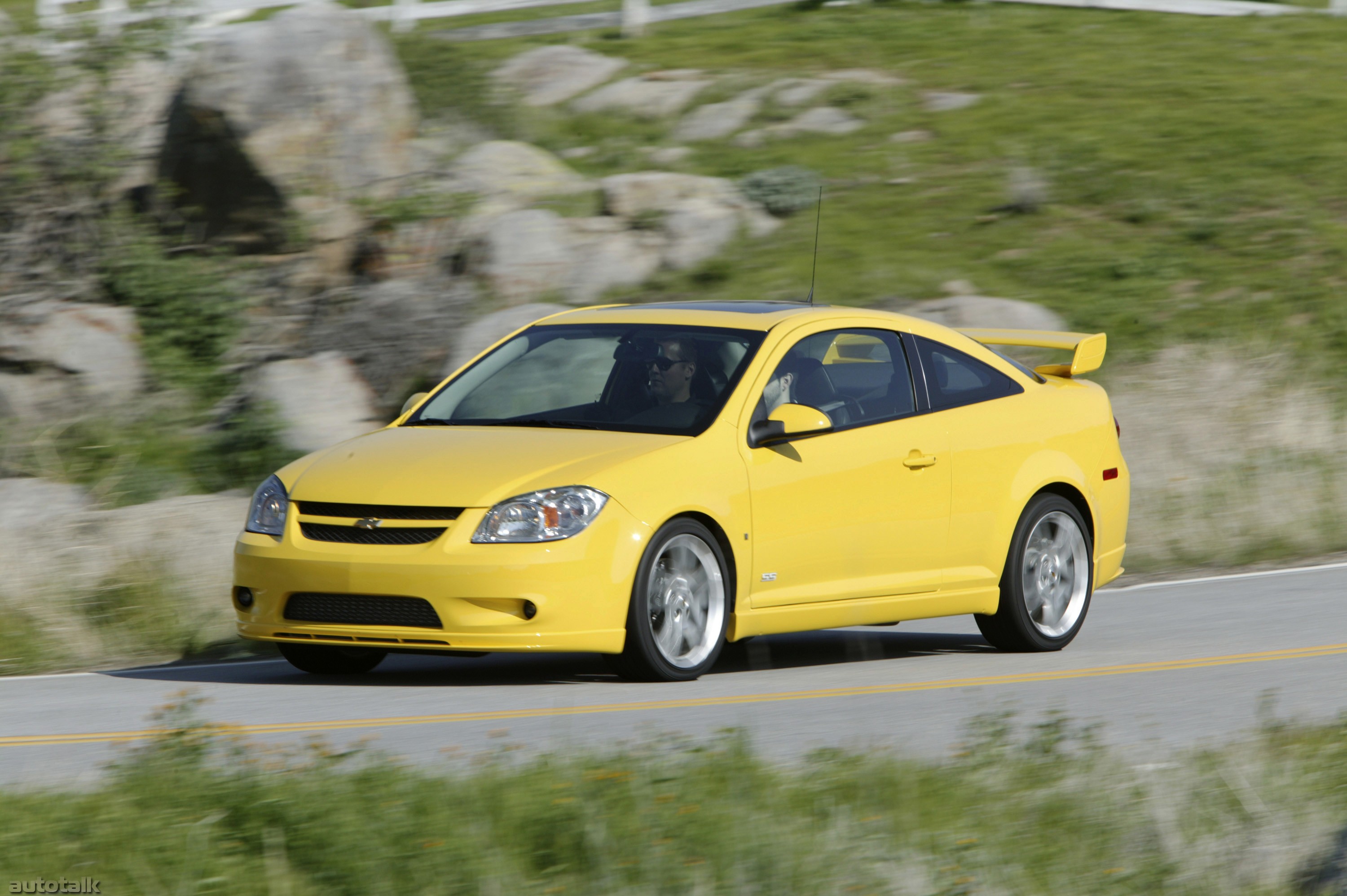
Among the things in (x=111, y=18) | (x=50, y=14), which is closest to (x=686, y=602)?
(x=111, y=18)

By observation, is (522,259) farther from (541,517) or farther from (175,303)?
(541,517)

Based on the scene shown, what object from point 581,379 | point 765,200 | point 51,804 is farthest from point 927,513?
point 765,200

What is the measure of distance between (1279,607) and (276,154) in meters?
12.1

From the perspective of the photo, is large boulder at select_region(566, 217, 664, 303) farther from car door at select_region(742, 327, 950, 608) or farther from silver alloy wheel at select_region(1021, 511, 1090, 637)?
car door at select_region(742, 327, 950, 608)

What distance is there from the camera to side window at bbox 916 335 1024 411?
9477 mm

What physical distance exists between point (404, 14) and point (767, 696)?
21.1 m

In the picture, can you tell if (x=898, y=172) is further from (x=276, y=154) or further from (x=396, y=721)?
(x=396, y=721)

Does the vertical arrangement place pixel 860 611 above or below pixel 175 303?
below

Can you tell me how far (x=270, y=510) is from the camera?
8.27 metres

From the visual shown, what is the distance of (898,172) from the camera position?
928 inches

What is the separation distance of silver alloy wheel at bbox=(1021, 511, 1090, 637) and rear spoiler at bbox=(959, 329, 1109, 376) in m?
0.88

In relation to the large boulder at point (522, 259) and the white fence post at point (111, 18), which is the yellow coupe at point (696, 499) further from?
the white fence post at point (111, 18)

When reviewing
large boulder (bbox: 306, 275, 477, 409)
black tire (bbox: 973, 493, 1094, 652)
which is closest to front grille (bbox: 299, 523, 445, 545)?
black tire (bbox: 973, 493, 1094, 652)

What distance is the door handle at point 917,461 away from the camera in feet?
29.7
